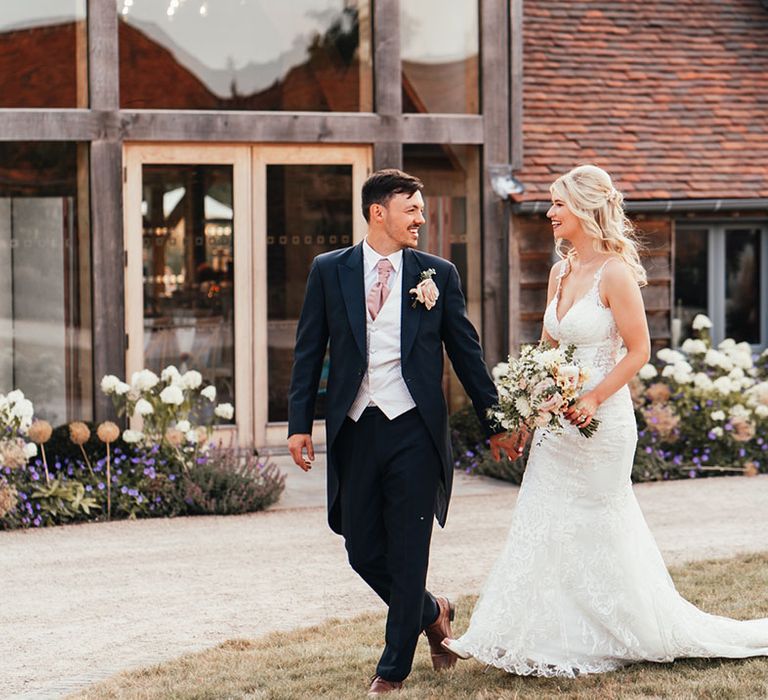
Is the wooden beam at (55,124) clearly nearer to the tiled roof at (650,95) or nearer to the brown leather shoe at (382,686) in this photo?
the tiled roof at (650,95)

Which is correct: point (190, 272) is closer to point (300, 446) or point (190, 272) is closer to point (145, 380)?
point (145, 380)

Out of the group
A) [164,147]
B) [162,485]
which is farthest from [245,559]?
[164,147]

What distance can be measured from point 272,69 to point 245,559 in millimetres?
4959

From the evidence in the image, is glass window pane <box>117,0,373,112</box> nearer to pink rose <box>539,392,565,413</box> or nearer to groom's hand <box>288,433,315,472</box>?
groom's hand <box>288,433,315,472</box>

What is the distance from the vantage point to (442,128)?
12.0 metres

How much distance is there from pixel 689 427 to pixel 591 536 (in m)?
6.07

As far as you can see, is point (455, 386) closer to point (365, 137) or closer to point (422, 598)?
point (365, 137)

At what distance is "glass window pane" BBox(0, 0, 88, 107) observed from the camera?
1096cm

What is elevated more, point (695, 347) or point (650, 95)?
point (650, 95)

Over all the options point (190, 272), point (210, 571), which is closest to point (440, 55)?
point (190, 272)

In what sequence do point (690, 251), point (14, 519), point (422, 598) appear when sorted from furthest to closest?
point (690, 251) < point (14, 519) < point (422, 598)

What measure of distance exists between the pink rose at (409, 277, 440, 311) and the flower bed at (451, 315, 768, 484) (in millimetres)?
5523

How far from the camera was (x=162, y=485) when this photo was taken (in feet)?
31.8

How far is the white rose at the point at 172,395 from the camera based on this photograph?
9875 mm
